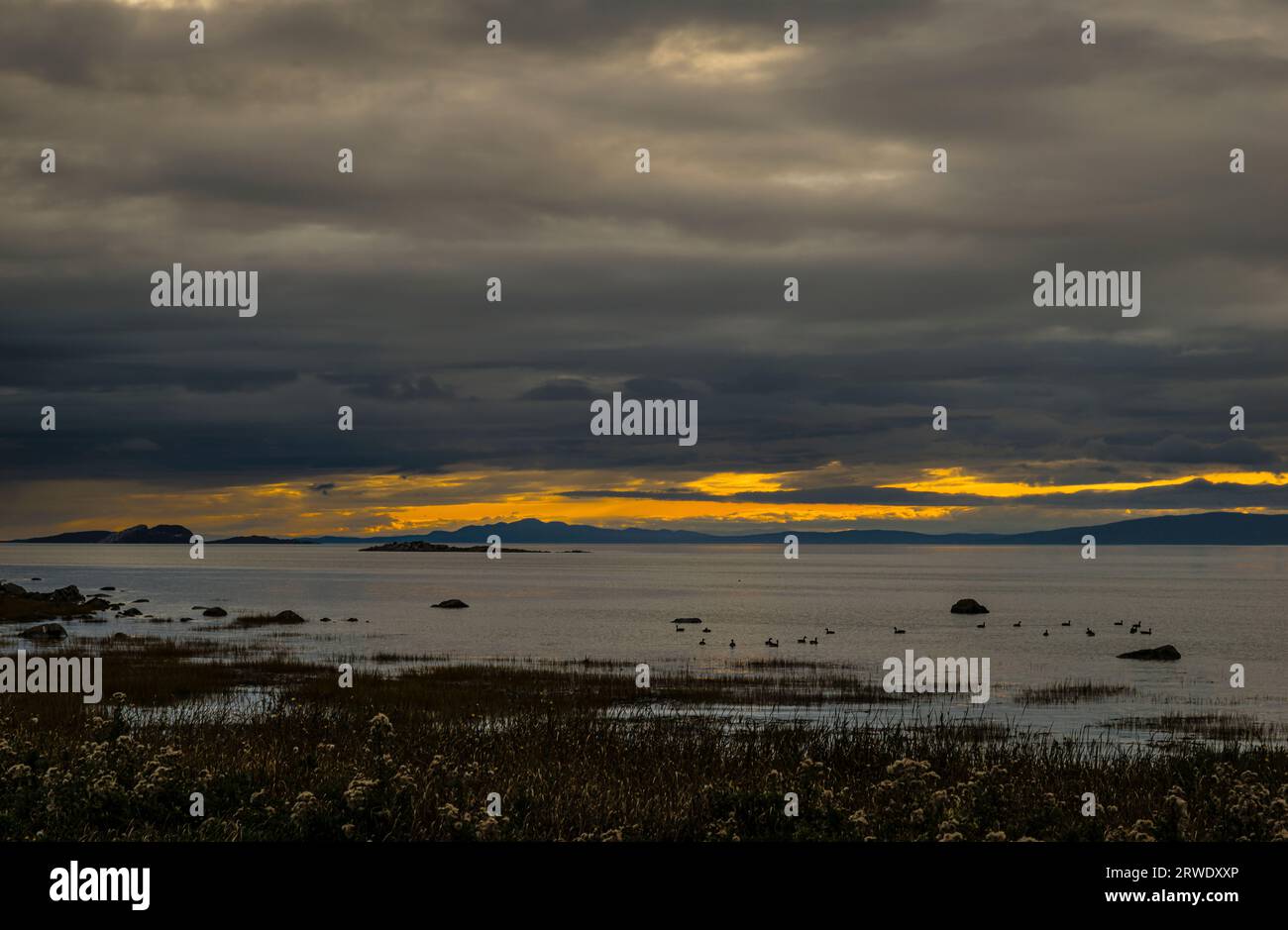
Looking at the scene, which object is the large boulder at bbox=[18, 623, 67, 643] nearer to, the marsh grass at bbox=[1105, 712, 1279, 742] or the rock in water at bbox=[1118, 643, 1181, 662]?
the marsh grass at bbox=[1105, 712, 1279, 742]

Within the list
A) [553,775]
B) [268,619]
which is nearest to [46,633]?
[268,619]

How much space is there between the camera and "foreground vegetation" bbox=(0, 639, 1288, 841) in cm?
1367

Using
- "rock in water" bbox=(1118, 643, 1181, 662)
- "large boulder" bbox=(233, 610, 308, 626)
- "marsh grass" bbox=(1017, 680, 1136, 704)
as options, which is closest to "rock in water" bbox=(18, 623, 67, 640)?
"large boulder" bbox=(233, 610, 308, 626)

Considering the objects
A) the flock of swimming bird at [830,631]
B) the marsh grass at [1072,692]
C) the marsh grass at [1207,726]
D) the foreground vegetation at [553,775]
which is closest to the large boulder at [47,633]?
the foreground vegetation at [553,775]

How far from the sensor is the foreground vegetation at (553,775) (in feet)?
44.9

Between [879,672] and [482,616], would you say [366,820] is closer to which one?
[879,672]

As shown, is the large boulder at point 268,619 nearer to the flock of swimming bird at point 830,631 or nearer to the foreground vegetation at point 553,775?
the flock of swimming bird at point 830,631

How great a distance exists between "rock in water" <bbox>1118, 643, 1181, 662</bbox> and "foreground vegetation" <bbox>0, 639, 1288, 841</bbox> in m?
35.9

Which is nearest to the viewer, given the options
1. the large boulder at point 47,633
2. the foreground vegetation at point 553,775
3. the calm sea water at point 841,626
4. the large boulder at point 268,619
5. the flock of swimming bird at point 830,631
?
the foreground vegetation at point 553,775

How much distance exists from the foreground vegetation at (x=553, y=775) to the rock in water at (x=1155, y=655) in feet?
118

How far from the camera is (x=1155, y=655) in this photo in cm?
6756
